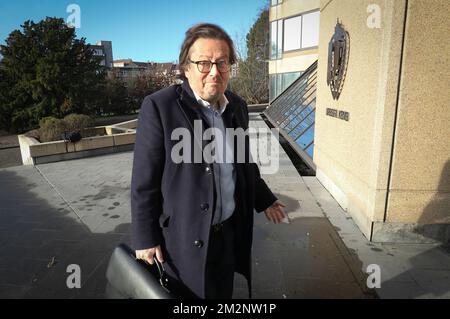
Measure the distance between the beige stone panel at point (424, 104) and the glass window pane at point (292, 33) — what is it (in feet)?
66.6

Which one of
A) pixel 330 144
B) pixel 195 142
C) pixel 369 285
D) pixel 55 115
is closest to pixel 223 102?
pixel 195 142

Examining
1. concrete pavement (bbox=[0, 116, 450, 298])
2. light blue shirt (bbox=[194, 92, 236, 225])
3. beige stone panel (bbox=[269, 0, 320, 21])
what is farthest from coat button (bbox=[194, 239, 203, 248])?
beige stone panel (bbox=[269, 0, 320, 21])

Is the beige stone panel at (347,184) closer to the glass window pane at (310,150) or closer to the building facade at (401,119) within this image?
the building facade at (401,119)

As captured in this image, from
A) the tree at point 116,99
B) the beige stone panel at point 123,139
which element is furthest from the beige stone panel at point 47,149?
the tree at point 116,99

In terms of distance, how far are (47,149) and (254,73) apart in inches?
1196

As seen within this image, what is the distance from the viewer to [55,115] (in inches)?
802

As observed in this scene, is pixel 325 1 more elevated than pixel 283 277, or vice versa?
pixel 325 1

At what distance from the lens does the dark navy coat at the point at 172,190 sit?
161 cm

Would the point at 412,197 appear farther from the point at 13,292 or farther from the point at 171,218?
the point at 13,292

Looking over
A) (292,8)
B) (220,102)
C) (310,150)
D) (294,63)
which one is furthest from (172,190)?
(292,8)

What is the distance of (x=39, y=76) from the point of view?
1995 cm

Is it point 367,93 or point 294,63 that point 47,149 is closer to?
point 367,93

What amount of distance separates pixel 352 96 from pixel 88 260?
3.93 meters
